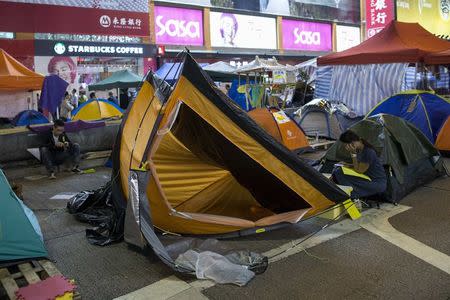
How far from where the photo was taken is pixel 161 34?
21062mm

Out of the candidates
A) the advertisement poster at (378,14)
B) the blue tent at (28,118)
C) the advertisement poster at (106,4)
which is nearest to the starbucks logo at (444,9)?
the advertisement poster at (378,14)

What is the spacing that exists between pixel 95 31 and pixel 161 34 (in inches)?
226

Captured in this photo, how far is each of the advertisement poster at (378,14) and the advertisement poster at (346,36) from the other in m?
8.41

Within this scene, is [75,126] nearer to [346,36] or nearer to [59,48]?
[59,48]

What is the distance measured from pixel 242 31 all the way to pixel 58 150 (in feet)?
54.5

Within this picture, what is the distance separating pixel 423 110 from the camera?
9.81 m

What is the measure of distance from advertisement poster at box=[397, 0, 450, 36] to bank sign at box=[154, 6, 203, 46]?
32.1ft

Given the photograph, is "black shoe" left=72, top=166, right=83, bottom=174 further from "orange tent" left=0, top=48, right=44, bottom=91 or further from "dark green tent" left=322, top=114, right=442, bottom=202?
"dark green tent" left=322, top=114, right=442, bottom=202

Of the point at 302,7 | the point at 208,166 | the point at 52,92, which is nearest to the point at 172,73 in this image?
the point at 52,92

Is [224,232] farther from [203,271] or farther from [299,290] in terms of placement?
[299,290]

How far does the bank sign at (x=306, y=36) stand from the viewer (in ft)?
85.6

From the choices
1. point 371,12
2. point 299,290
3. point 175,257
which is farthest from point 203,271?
point 371,12

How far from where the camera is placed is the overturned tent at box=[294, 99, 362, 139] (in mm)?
11961

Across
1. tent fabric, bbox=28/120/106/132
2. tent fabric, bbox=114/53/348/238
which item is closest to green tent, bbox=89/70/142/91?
tent fabric, bbox=28/120/106/132
